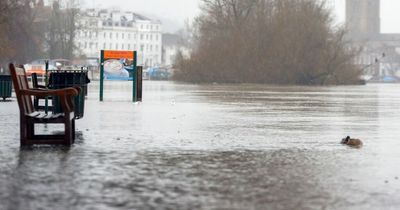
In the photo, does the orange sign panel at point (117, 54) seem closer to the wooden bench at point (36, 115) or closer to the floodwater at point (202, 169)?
the floodwater at point (202, 169)

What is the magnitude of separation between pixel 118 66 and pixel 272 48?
163 ft

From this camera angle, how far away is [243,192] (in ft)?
24.7

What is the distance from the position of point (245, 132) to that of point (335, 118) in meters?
5.87

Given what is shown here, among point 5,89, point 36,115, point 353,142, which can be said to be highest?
point 36,115

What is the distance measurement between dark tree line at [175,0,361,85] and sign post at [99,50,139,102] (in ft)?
156

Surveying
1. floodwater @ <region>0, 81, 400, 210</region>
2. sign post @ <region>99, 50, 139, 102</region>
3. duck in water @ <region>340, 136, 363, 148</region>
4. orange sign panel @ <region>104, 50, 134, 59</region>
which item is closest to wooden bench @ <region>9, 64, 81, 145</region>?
floodwater @ <region>0, 81, 400, 210</region>

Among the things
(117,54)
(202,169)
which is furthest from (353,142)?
(117,54)

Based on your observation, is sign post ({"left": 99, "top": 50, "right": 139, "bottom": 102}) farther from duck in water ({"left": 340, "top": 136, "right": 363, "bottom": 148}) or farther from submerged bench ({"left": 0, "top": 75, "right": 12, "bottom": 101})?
duck in water ({"left": 340, "top": 136, "right": 363, "bottom": 148})

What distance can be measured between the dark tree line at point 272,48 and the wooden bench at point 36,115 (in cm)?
6403

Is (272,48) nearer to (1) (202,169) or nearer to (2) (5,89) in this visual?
(2) (5,89)

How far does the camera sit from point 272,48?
77250 millimetres

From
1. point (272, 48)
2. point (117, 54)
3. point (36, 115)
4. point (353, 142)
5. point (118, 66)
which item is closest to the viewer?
point (36, 115)

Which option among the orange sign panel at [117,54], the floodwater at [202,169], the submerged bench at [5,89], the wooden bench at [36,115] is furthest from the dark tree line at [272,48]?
the wooden bench at [36,115]

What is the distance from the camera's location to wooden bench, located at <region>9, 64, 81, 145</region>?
437 inches
